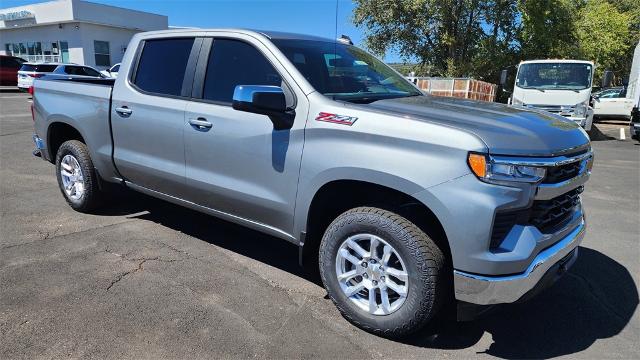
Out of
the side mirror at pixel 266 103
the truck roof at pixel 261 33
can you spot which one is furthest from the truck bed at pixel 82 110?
the side mirror at pixel 266 103

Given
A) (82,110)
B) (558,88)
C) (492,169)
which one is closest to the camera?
(492,169)

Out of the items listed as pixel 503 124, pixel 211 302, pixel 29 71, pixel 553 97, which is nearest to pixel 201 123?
pixel 211 302

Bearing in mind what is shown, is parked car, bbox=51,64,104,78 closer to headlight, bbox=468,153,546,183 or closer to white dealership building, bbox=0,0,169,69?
white dealership building, bbox=0,0,169,69

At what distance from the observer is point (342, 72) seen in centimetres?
379

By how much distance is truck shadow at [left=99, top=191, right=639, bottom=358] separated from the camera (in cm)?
307

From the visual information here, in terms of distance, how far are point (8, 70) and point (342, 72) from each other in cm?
2805

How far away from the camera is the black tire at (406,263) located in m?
2.79

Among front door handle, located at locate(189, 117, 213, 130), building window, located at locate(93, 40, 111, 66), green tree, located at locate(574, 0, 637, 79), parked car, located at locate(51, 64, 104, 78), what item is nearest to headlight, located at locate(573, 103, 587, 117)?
front door handle, located at locate(189, 117, 213, 130)

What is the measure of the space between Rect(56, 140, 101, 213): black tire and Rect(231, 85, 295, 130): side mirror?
2.47 meters

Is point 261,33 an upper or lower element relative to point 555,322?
upper

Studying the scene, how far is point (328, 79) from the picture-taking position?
3.57 metres

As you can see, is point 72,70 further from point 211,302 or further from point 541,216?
point 541,216

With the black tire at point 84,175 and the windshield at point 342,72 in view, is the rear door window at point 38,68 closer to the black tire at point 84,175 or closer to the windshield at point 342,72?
the black tire at point 84,175

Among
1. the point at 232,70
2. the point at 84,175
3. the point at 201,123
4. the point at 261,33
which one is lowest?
the point at 84,175
